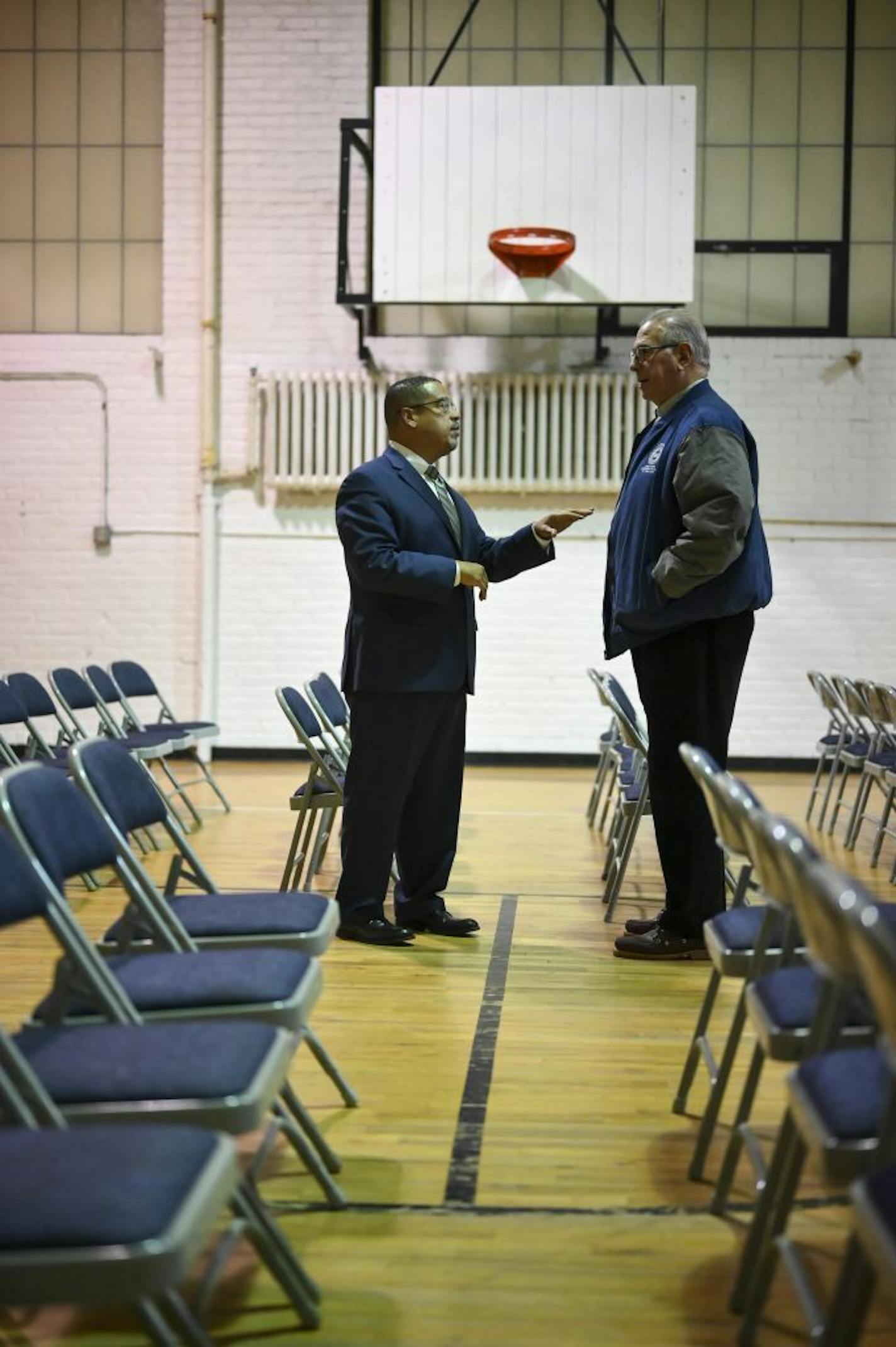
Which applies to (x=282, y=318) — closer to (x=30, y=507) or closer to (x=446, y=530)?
(x=30, y=507)

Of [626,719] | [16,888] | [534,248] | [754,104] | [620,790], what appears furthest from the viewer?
[754,104]

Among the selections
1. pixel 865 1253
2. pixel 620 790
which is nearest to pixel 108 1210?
pixel 865 1253

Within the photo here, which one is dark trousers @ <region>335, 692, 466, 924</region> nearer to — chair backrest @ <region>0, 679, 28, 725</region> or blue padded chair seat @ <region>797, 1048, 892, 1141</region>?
chair backrest @ <region>0, 679, 28, 725</region>

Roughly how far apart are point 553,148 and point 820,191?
207 centimetres

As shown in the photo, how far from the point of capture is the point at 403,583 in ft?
14.3

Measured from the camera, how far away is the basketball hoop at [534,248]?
8.43 m

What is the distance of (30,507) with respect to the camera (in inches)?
388

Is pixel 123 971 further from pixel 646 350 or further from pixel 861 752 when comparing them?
pixel 861 752

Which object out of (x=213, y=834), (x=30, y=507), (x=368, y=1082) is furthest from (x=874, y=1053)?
(x=30, y=507)

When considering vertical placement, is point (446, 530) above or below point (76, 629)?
above

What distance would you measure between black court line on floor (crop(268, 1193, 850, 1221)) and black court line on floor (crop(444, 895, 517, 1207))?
0.03 meters

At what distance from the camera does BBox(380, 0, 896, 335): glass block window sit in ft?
31.4

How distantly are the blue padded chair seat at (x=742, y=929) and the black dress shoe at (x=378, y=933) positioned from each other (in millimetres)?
1852

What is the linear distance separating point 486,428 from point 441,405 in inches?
206
